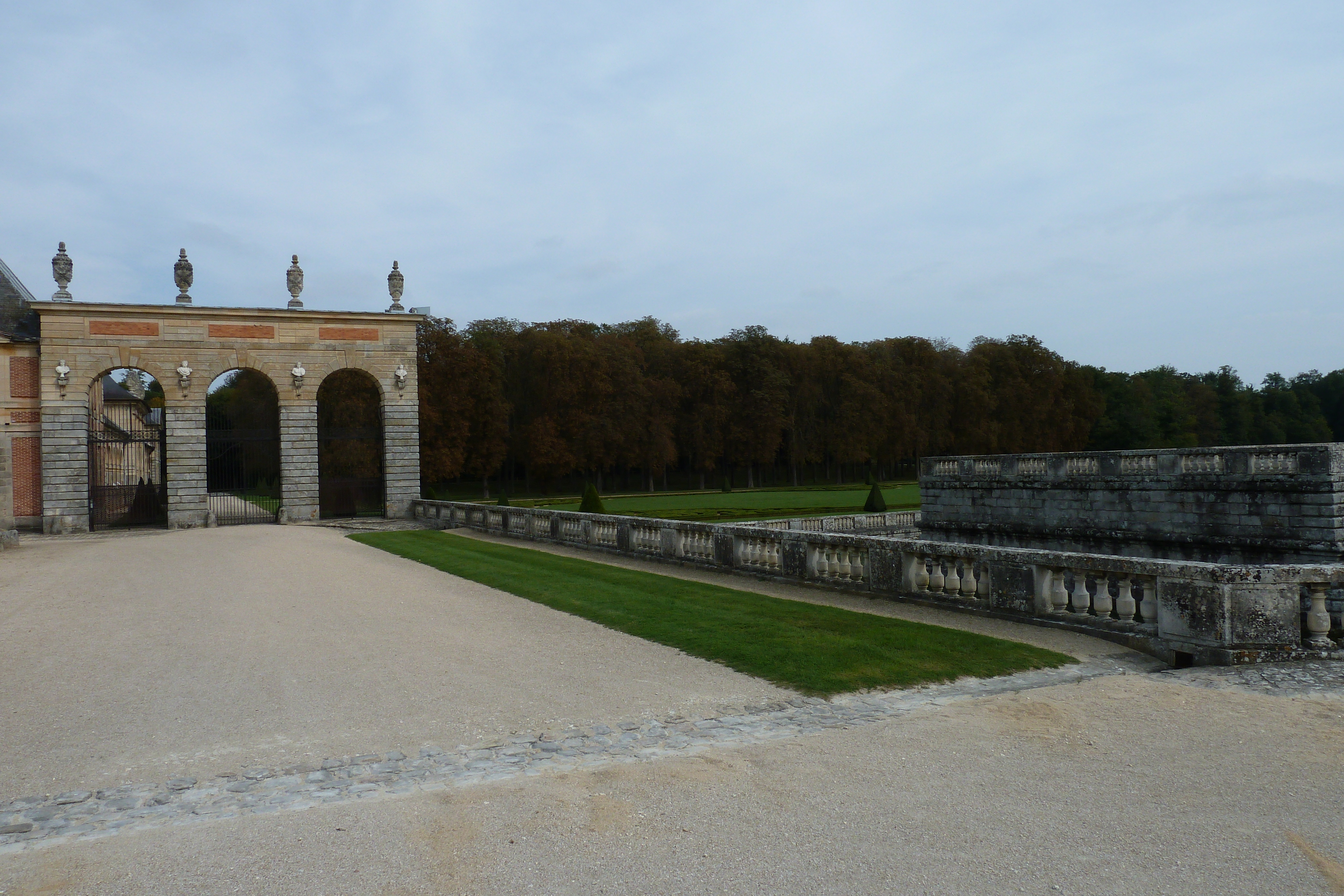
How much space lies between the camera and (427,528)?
973 inches

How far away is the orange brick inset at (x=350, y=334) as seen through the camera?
28500mm

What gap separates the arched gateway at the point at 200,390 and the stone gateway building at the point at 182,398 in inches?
1.4

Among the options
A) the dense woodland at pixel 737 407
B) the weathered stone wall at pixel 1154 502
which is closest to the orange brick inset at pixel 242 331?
the dense woodland at pixel 737 407

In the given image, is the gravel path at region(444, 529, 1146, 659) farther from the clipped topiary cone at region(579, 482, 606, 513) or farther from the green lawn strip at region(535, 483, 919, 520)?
the clipped topiary cone at region(579, 482, 606, 513)

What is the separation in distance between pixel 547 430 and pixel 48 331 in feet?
87.1

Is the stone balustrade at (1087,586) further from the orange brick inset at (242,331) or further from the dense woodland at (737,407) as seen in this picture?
the dense woodland at (737,407)

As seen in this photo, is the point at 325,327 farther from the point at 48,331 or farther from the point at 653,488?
the point at 653,488

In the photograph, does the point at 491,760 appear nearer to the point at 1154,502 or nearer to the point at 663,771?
the point at 663,771

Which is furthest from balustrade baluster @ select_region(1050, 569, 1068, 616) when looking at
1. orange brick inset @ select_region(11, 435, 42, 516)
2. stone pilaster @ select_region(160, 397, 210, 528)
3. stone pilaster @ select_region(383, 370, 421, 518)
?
orange brick inset @ select_region(11, 435, 42, 516)

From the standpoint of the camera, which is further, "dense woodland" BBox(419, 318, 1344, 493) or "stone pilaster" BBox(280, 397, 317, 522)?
"dense woodland" BBox(419, 318, 1344, 493)

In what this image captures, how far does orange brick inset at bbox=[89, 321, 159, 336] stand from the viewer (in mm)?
25938

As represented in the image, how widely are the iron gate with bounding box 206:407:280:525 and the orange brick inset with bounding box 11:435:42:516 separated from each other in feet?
14.5

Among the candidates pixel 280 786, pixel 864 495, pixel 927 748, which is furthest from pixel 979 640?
pixel 864 495

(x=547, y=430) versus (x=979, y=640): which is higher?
(x=547, y=430)
